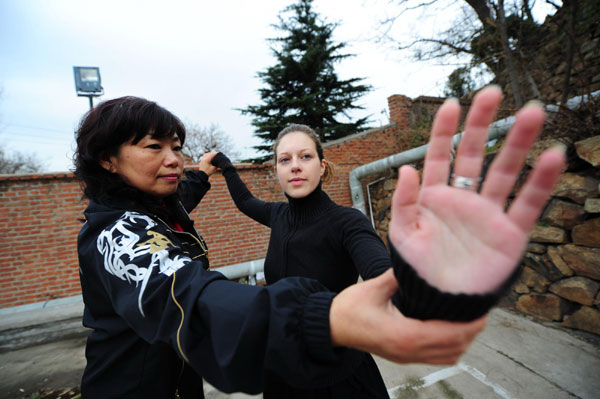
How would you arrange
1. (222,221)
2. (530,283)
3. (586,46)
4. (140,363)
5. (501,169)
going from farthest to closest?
(222,221) < (586,46) < (530,283) < (140,363) < (501,169)

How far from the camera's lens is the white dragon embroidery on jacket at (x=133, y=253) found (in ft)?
2.43

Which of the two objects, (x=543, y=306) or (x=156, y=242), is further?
(x=543, y=306)

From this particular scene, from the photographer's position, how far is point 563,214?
116 inches

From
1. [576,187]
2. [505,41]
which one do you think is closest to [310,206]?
[576,187]

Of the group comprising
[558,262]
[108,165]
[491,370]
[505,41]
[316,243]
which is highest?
[505,41]

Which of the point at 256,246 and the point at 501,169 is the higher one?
the point at 501,169

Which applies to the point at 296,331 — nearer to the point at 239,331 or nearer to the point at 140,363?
the point at 239,331

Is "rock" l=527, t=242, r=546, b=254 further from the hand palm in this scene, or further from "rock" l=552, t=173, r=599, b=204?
the hand palm

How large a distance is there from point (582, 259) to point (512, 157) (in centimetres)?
358

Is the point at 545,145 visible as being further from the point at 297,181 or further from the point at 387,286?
the point at 387,286

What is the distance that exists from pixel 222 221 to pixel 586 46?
7.24 metres

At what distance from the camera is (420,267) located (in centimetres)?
51

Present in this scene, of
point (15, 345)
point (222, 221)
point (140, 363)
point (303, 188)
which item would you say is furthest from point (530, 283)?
point (15, 345)

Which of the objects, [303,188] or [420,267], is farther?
[303,188]
